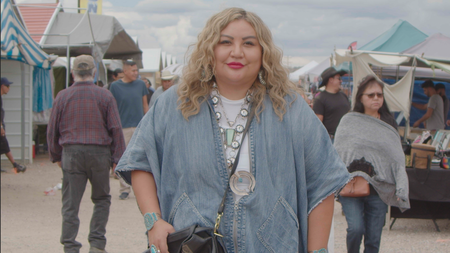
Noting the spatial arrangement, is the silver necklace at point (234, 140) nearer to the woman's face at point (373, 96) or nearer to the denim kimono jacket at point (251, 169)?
the denim kimono jacket at point (251, 169)

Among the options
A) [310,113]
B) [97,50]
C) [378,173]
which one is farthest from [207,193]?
[97,50]

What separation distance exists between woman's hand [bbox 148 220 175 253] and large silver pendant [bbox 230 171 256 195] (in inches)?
12.6

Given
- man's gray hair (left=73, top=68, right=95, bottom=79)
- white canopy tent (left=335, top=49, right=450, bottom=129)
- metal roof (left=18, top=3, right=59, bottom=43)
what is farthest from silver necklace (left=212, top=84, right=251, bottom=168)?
metal roof (left=18, top=3, right=59, bottom=43)

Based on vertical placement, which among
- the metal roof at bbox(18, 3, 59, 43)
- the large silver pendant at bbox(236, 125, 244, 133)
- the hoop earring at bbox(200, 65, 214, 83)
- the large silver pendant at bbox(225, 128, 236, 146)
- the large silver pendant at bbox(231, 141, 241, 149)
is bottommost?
the large silver pendant at bbox(231, 141, 241, 149)

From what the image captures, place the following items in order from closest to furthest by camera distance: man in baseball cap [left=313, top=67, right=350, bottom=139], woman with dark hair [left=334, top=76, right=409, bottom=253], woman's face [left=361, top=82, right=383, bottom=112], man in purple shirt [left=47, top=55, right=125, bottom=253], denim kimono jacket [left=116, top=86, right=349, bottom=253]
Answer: denim kimono jacket [left=116, top=86, right=349, bottom=253] < woman with dark hair [left=334, top=76, right=409, bottom=253] < woman's face [left=361, top=82, right=383, bottom=112] < man in purple shirt [left=47, top=55, right=125, bottom=253] < man in baseball cap [left=313, top=67, right=350, bottom=139]

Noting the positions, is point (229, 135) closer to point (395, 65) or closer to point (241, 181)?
point (241, 181)

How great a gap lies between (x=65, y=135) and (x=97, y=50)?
7365 mm

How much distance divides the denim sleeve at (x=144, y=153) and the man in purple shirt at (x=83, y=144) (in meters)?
2.67

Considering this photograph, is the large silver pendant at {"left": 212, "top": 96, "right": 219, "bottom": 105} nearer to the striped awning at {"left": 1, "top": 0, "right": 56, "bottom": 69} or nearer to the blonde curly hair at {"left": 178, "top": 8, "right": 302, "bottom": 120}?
the blonde curly hair at {"left": 178, "top": 8, "right": 302, "bottom": 120}

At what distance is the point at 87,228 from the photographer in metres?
6.12

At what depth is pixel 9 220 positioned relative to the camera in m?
6.32

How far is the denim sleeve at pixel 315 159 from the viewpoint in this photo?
210cm

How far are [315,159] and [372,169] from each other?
2046mm

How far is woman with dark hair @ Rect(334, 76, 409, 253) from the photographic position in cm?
393
